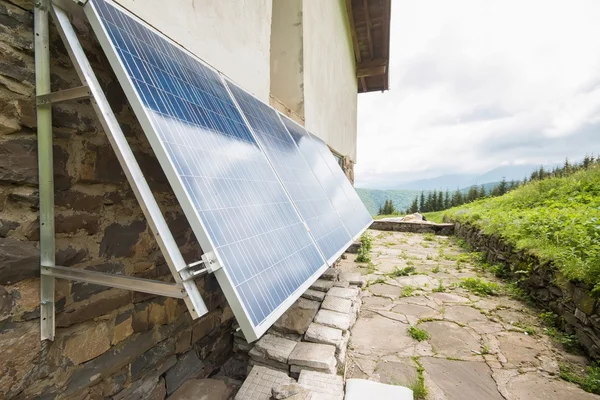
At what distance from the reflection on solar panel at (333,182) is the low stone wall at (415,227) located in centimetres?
804

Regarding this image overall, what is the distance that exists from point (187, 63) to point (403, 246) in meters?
8.70

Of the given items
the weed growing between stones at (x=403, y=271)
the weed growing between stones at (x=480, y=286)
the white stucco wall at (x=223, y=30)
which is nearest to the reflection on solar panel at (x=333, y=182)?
the white stucco wall at (x=223, y=30)

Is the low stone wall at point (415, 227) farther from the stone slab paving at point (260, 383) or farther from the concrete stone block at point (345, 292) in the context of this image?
the stone slab paving at point (260, 383)

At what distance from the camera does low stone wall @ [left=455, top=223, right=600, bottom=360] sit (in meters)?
3.32

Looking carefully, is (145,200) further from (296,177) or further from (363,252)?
(363,252)

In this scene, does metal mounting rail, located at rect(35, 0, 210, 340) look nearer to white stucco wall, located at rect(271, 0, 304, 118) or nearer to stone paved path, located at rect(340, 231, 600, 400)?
stone paved path, located at rect(340, 231, 600, 400)

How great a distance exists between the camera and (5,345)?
1.36 metres

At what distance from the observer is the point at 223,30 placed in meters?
3.07

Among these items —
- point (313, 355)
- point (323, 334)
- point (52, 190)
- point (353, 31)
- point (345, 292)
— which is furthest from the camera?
point (353, 31)

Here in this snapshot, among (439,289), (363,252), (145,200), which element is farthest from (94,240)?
(363,252)

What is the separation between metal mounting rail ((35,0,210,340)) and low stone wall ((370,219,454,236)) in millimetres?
11951

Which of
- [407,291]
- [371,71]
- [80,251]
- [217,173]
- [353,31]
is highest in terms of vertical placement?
[353,31]

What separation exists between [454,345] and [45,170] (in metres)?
4.26

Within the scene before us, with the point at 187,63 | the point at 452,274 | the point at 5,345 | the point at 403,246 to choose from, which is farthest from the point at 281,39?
the point at 403,246
